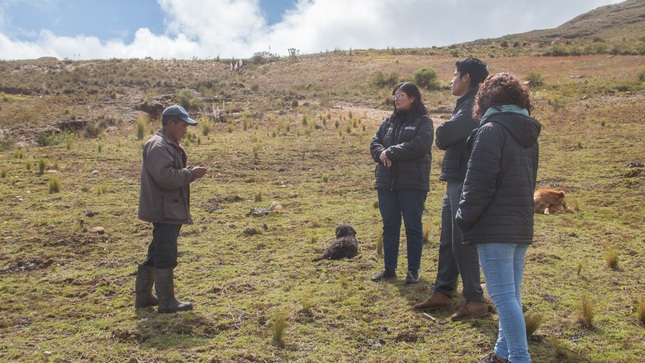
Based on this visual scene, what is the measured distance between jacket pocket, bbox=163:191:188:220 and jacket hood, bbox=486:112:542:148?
106 inches

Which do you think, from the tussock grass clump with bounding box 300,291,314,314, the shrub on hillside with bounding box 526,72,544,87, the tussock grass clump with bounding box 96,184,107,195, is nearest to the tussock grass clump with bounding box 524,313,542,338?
the tussock grass clump with bounding box 300,291,314,314

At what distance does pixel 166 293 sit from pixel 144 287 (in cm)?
33

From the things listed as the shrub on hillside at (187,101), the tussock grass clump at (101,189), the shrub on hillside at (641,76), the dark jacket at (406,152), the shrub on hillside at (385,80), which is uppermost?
the shrub on hillside at (385,80)

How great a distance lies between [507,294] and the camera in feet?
9.98

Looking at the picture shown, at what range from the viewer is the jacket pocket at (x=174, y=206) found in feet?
14.4

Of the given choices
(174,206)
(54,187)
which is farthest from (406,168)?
(54,187)

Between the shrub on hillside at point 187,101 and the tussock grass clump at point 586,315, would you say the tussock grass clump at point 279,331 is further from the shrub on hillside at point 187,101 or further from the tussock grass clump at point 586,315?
the shrub on hillside at point 187,101

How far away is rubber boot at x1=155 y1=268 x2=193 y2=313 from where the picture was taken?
451 centimetres

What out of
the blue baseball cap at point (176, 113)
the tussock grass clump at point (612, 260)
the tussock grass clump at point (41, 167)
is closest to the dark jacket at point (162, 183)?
the blue baseball cap at point (176, 113)

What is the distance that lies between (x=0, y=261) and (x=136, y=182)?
443 cm

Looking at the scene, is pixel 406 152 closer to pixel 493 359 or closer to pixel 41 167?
pixel 493 359

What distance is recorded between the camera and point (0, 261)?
6.21 m

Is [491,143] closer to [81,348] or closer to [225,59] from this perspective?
[81,348]

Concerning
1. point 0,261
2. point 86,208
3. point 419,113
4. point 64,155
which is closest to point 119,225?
point 86,208
